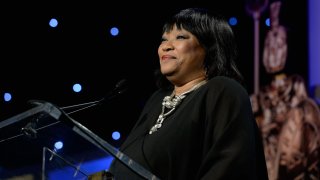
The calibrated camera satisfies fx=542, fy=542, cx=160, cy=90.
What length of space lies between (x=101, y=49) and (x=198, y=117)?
1705 mm

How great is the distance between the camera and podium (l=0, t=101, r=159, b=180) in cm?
124

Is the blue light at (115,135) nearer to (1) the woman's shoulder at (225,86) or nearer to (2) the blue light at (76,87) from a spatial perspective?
(2) the blue light at (76,87)

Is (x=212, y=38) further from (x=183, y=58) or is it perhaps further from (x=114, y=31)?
(x=114, y=31)

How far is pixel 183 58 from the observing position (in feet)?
5.73

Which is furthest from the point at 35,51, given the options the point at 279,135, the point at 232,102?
the point at 232,102

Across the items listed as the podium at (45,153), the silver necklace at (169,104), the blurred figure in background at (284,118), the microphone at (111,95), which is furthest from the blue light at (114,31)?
the podium at (45,153)

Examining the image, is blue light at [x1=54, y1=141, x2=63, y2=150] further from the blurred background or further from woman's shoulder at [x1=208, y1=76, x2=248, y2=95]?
the blurred background

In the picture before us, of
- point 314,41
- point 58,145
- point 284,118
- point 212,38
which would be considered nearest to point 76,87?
point 284,118

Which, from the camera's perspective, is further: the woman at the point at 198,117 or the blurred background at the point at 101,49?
the blurred background at the point at 101,49

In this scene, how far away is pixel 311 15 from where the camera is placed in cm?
282

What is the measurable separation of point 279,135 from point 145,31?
991 millimetres

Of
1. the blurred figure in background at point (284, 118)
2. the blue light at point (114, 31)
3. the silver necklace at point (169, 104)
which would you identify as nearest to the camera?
the silver necklace at point (169, 104)

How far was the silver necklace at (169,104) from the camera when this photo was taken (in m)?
1.71

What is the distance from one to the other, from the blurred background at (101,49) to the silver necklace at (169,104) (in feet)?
3.84
